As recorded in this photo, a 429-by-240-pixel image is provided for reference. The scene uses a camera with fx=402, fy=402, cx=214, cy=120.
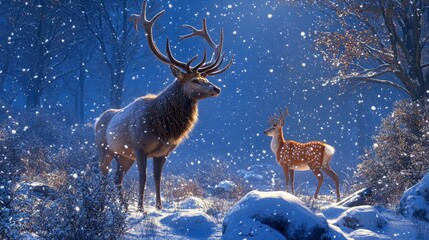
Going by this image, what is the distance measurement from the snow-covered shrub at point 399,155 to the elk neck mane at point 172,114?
4444mm

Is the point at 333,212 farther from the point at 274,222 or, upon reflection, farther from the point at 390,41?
the point at 390,41

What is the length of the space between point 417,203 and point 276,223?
10.2 ft

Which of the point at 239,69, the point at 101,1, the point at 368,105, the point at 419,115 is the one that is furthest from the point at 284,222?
the point at 239,69

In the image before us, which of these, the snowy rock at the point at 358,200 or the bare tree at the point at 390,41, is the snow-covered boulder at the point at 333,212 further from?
the bare tree at the point at 390,41

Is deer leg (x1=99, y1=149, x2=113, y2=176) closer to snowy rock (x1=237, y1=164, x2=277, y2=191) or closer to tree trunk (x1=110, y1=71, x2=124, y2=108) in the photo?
snowy rock (x1=237, y1=164, x2=277, y2=191)

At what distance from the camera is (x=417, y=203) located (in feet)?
20.4

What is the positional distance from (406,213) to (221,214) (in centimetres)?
309

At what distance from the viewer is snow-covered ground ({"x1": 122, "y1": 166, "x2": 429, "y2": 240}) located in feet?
14.1

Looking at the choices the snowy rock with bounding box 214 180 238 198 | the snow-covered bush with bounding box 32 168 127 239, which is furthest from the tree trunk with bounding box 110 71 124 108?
the snow-covered bush with bounding box 32 168 127 239

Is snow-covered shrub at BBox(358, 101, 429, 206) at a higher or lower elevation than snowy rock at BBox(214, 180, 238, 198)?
higher

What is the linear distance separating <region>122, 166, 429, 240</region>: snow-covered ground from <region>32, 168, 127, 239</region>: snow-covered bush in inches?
40.4

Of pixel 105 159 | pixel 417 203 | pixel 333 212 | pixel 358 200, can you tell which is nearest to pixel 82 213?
pixel 333 212

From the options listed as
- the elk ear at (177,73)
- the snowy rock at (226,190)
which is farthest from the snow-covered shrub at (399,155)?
Answer: the elk ear at (177,73)

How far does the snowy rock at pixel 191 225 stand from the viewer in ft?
18.8
